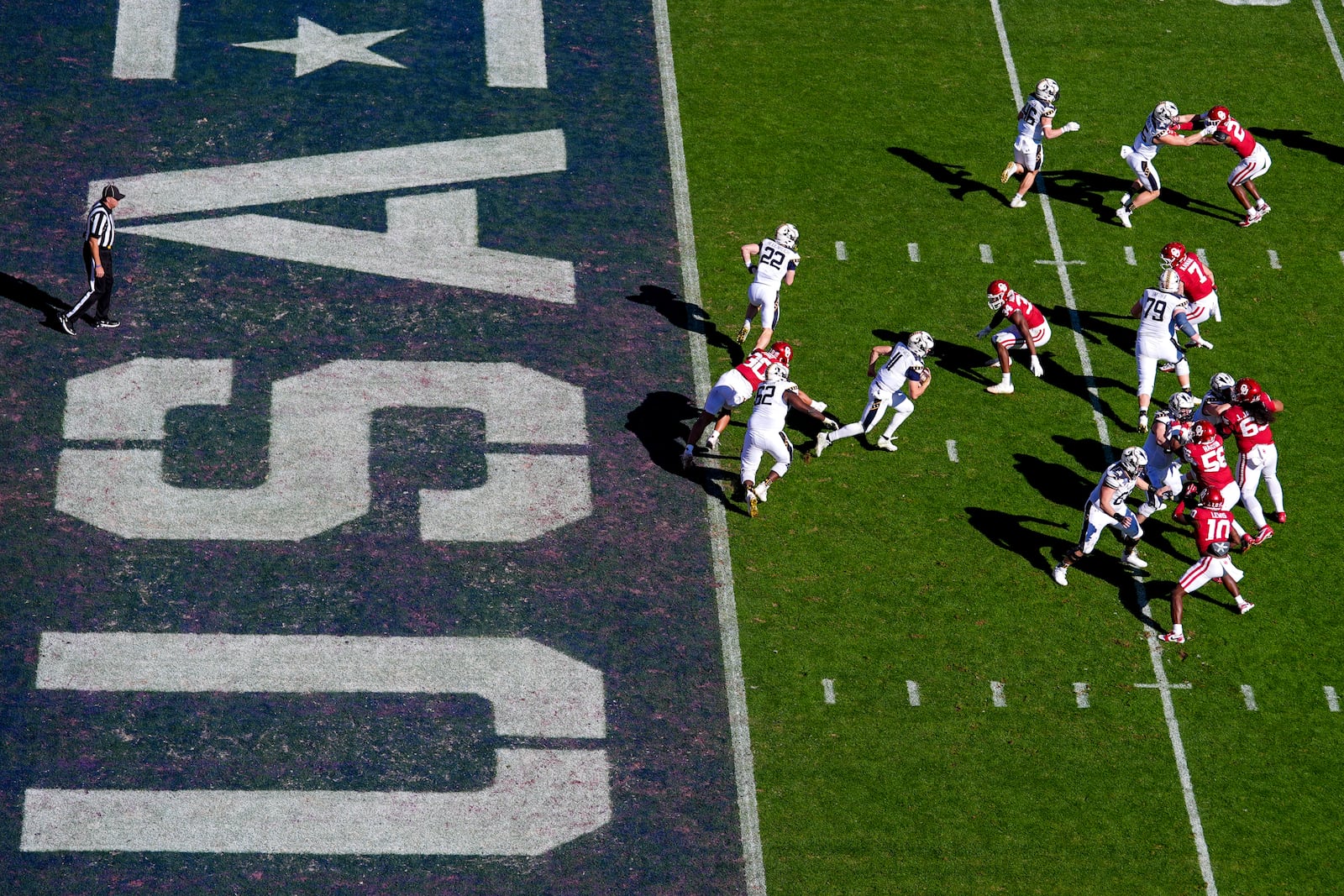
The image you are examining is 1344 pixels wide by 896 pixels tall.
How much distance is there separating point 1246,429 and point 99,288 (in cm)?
1341

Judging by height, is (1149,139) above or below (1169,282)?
above

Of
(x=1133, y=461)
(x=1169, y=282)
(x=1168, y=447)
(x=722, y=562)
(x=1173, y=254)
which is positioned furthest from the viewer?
(x=1173, y=254)

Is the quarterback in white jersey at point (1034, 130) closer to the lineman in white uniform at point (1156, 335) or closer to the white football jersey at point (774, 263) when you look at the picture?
the lineman in white uniform at point (1156, 335)

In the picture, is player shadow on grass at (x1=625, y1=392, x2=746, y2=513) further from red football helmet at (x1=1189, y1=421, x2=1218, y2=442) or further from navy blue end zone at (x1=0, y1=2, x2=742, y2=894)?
red football helmet at (x1=1189, y1=421, x2=1218, y2=442)

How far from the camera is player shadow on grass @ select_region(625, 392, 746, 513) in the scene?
1948cm

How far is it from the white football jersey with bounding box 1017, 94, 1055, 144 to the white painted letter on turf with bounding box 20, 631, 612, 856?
1000cm

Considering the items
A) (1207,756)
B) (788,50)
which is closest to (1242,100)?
(788,50)

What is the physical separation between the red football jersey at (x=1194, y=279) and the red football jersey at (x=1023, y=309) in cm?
187

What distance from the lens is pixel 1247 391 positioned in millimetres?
19203

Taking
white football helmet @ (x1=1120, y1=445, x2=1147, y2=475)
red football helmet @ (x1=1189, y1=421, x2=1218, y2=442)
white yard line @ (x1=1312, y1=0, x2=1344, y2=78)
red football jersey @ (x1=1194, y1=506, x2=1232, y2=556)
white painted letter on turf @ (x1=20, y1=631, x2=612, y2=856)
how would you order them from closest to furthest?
1. white painted letter on turf @ (x1=20, y1=631, x2=612, y2=856)
2. white football helmet @ (x1=1120, y1=445, x2=1147, y2=475)
3. red football jersey @ (x1=1194, y1=506, x2=1232, y2=556)
4. red football helmet @ (x1=1189, y1=421, x2=1218, y2=442)
5. white yard line @ (x1=1312, y1=0, x2=1344, y2=78)

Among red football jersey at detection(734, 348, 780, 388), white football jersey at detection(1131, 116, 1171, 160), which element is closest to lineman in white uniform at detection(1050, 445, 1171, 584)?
red football jersey at detection(734, 348, 780, 388)

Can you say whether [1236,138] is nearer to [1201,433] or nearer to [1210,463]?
[1201,433]

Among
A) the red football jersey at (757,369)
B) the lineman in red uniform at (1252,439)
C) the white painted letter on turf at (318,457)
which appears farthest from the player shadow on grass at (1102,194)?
the white painted letter on turf at (318,457)

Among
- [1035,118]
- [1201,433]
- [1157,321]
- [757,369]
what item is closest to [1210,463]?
[1201,433]
